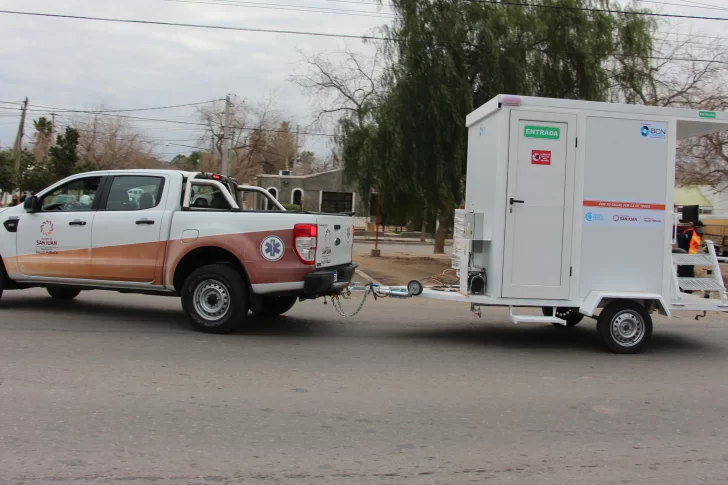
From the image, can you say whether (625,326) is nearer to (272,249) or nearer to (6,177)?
(272,249)

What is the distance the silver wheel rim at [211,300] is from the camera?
7480mm

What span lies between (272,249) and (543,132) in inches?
138

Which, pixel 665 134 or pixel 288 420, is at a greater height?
pixel 665 134

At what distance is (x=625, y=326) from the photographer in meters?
7.29

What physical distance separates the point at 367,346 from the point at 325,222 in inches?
63.1

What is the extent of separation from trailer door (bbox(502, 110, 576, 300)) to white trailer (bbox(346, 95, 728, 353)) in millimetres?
12

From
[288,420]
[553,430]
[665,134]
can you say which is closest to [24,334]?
[288,420]

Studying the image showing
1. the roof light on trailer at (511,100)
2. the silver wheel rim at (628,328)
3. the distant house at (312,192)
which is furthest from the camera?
the distant house at (312,192)

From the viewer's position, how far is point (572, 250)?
7117mm

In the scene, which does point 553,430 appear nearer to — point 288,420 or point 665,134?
point 288,420

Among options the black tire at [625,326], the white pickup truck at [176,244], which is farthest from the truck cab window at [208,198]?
the black tire at [625,326]

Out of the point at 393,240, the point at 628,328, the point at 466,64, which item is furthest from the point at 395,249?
the point at 628,328

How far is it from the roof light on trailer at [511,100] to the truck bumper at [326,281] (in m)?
2.89

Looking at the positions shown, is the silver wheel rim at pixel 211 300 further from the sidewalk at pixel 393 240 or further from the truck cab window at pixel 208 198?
the sidewalk at pixel 393 240
